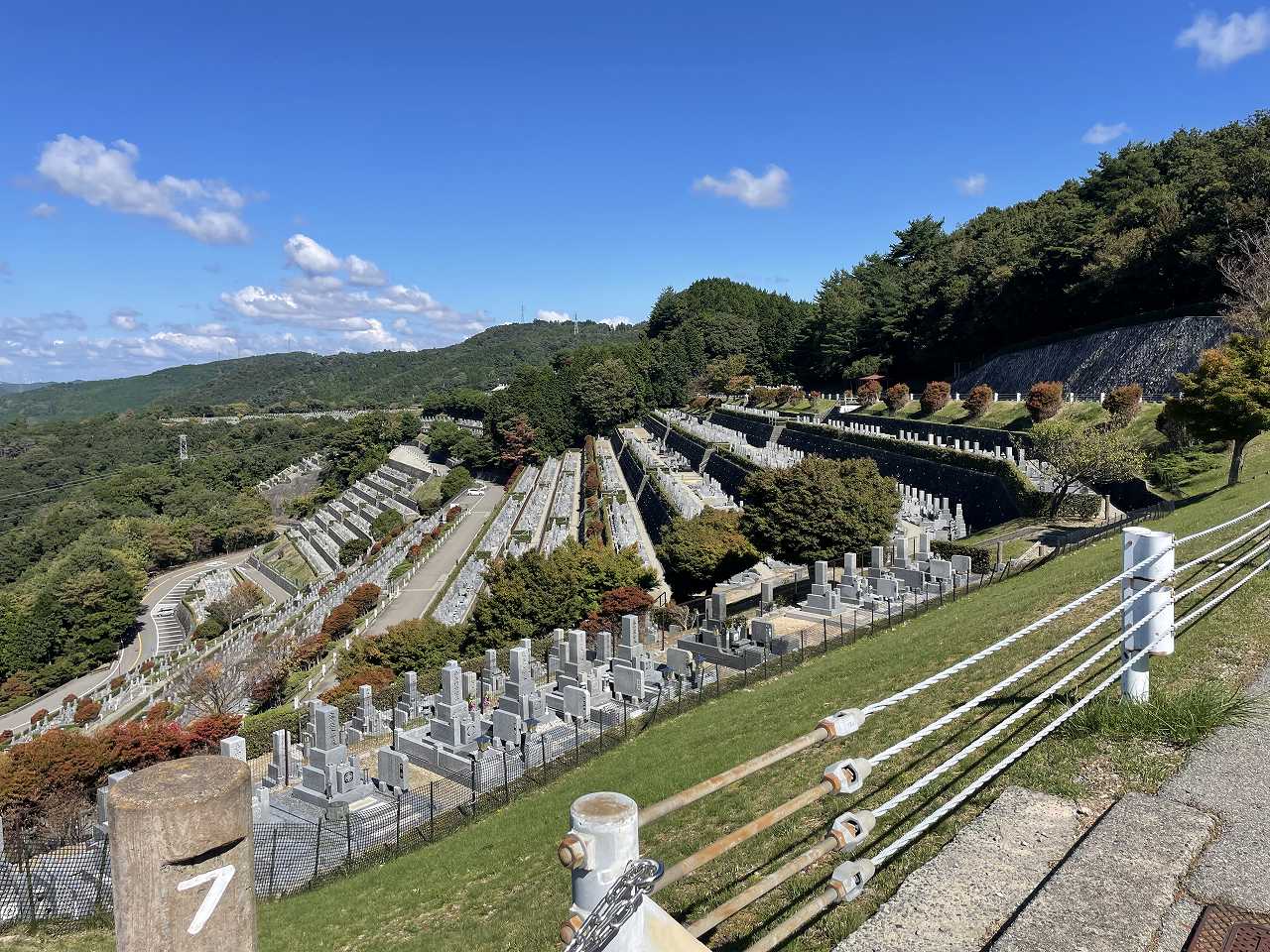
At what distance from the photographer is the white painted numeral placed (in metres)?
1.86

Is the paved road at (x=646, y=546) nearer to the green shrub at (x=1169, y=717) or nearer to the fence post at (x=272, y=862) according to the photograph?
the fence post at (x=272, y=862)

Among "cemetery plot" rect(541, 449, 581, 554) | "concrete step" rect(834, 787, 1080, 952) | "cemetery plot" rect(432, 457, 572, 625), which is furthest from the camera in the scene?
"cemetery plot" rect(541, 449, 581, 554)

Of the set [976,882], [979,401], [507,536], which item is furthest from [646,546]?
[976,882]

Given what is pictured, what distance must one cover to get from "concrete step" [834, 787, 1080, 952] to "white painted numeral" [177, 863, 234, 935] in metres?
2.63

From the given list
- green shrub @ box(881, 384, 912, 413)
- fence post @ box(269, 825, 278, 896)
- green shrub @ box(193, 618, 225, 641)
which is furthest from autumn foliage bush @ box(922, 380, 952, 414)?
green shrub @ box(193, 618, 225, 641)

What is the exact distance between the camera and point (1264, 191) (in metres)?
35.0

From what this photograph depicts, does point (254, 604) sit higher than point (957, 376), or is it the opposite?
point (957, 376)

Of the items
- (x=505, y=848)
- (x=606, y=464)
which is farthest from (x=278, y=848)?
(x=606, y=464)

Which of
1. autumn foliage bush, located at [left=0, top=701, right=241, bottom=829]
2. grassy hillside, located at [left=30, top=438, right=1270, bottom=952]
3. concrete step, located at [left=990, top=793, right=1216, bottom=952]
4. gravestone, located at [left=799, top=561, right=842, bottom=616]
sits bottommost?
autumn foliage bush, located at [left=0, top=701, right=241, bottom=829]

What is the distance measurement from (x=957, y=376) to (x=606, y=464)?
2658cm

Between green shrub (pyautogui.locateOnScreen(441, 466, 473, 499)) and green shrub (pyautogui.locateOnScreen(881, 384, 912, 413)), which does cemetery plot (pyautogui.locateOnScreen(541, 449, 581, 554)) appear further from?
green shrub (pyautogui.locateOnScreen(881, 384, 912, 413))

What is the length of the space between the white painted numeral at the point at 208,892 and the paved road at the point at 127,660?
52280 millimetres

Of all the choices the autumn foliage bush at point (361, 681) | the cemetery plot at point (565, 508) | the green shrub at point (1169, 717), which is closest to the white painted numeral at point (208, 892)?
the green shrub at point (1169, 717)

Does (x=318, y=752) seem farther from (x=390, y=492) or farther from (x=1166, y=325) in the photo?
(x=390, y=492)
